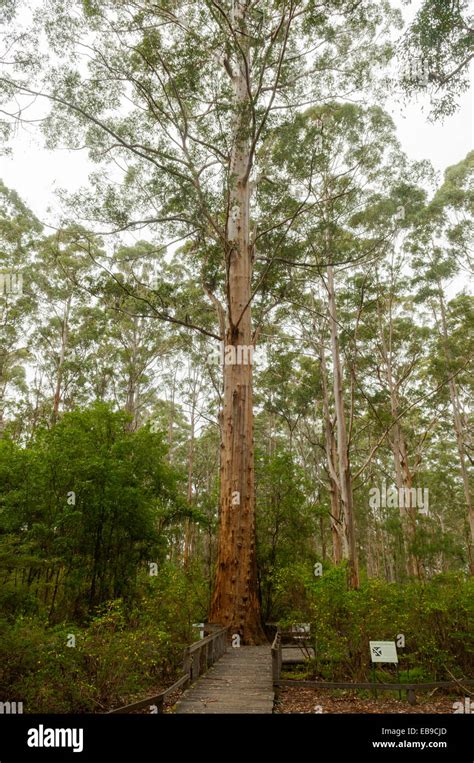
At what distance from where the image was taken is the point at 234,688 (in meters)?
5.27

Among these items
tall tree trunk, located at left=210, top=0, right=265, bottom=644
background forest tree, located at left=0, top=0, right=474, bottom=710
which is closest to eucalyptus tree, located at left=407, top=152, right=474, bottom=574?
background forest tree, located at left=0, top=0, right=474, bottom=710

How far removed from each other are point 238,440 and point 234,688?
14.6 feet

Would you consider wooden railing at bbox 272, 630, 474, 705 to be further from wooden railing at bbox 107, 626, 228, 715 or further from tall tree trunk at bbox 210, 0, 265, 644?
tall tree trunk at bbox 210, 0, 265, 644

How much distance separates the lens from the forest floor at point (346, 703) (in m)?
5.20

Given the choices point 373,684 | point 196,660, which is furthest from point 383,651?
point 196,660

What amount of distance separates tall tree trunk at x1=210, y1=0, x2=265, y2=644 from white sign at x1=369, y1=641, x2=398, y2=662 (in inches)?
132

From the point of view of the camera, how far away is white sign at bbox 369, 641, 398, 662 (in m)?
5.10

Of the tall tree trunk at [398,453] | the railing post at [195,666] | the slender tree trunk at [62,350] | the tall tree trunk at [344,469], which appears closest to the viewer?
the railing post at [195,666]

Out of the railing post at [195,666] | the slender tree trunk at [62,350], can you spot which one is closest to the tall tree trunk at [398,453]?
the railing post at [195,666]

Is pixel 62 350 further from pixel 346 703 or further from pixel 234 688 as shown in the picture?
pixel 346 703

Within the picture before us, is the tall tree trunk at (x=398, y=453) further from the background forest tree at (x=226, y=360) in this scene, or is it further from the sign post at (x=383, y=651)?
the sign post at (x=383, y=651)

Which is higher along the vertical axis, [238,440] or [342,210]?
[342,210]

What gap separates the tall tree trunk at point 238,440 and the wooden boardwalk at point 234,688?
46.4 inches
